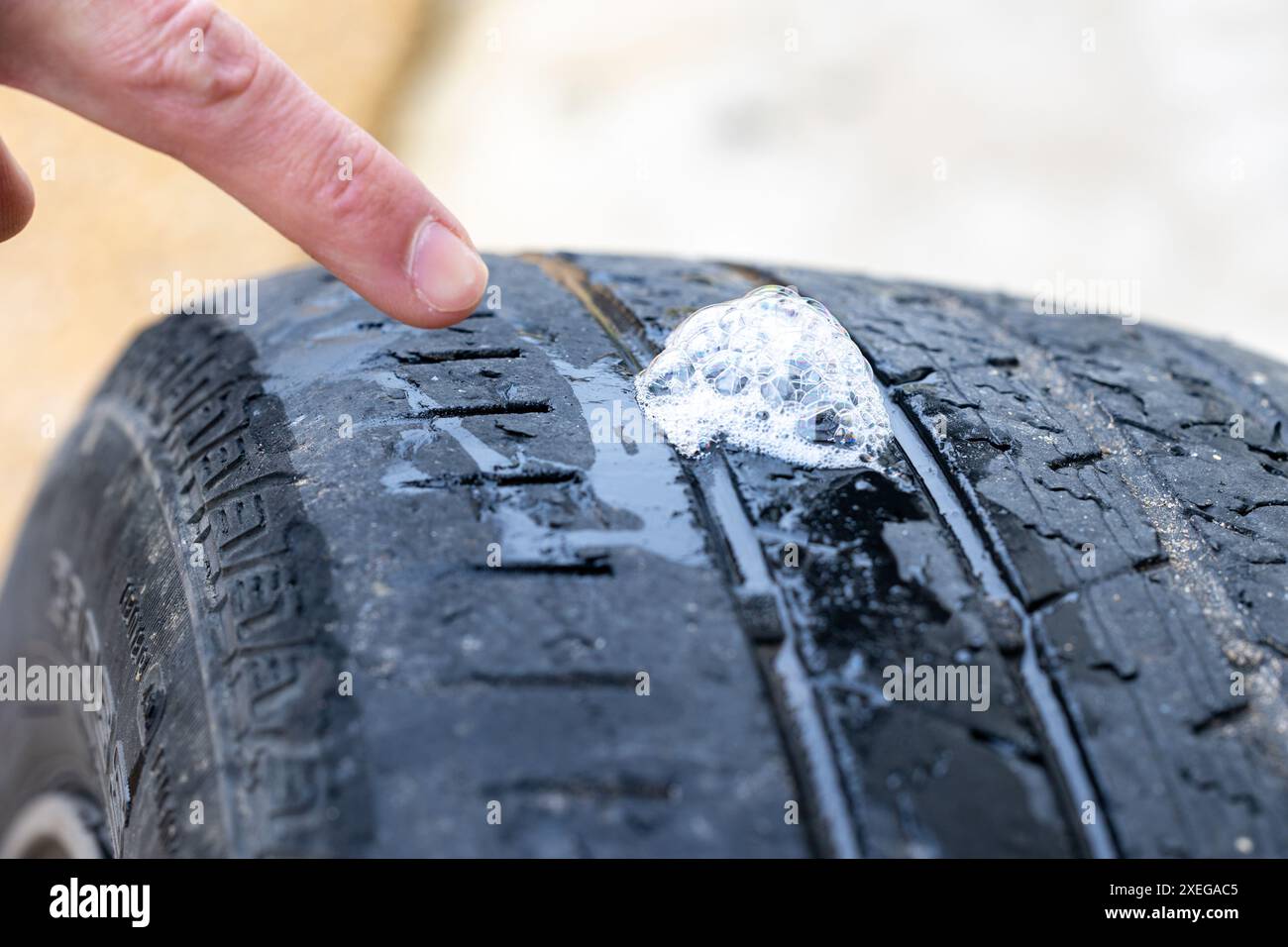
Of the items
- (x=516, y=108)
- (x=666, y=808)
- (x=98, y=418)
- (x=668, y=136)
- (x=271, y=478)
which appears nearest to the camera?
(x=666, y=808)

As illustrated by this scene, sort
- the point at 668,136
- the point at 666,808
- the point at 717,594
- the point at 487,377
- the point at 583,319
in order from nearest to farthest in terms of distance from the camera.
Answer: the point at 666,808, the point at 717,594, the point at 487,377, the point at 583,319, the point at 668,136

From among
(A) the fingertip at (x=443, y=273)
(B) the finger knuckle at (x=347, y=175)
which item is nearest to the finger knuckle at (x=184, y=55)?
(B) the finger knuckle at (x=347, y=175)

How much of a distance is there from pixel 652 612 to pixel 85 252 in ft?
13.4

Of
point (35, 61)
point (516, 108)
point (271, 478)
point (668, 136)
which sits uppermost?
point (516, 108)

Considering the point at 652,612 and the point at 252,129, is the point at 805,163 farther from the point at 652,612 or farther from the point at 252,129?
the point at 652,612

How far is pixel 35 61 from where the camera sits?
108cm

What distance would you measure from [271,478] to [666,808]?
0.53 m

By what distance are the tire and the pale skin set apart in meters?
0.11

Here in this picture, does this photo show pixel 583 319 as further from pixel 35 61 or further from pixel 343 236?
pixel 35 61

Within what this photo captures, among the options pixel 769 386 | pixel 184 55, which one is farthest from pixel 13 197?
pixel 769 386

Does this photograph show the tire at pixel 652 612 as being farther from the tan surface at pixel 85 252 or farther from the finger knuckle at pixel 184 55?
the tan surface at pixel 85 252

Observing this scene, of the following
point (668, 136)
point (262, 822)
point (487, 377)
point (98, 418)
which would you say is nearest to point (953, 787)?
point (262, 822)

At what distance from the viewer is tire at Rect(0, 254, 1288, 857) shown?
815 millimetres

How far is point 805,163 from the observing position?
4.34 meters
